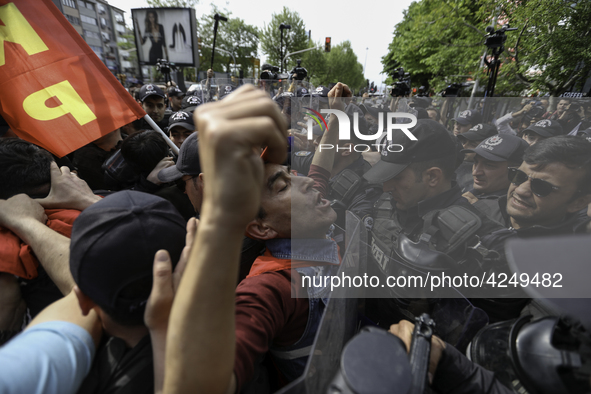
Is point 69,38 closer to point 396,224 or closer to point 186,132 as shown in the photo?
point 186,132

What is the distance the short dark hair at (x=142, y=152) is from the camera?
95.5 inches

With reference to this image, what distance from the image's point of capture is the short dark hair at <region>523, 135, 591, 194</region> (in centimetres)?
173

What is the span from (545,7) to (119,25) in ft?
271

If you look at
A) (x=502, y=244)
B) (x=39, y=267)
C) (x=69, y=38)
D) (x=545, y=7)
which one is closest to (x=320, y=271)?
(x=502, y=244)

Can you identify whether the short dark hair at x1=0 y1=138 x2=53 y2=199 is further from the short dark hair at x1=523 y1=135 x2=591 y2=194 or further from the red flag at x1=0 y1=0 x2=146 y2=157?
the short dark hair at x1=523 y1=135 x2=591 y2=194

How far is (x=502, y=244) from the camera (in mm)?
1629

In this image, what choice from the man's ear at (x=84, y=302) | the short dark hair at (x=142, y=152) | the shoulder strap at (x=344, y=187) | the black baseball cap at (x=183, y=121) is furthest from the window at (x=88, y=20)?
the man's ear at (x=84, y=302)

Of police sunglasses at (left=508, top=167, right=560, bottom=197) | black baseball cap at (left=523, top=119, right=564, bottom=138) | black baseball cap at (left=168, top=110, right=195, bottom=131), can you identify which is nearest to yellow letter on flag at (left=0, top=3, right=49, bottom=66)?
black baseball cap at (left=168, top=110, right=195, bottom=131)

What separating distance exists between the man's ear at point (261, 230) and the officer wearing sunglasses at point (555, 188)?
1.60 metres

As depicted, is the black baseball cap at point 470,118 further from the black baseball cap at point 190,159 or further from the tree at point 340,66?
the tree at point 340,66

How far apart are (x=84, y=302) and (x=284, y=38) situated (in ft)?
162

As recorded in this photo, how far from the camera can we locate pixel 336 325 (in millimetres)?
1054

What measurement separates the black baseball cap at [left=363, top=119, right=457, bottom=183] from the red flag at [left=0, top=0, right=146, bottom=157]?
2415 mm

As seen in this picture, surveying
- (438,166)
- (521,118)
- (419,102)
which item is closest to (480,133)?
(438,166)
